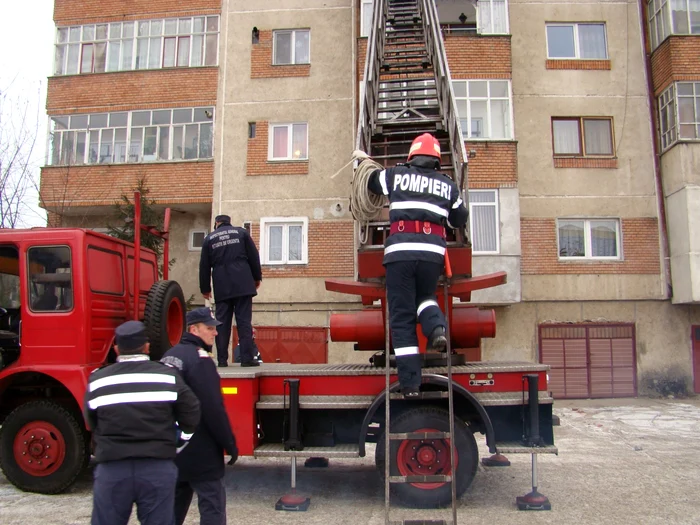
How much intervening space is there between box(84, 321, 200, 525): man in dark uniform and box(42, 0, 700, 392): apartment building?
1094 centimetres

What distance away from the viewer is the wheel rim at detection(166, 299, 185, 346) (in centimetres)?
622

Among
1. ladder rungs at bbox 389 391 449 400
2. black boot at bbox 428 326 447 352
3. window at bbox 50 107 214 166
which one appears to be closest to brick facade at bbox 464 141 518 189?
window at bbox 50 107 214 166

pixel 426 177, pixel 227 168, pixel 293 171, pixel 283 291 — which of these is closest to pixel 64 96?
pixel 227 168

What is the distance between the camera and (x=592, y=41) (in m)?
15.4

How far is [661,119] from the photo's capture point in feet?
48.2

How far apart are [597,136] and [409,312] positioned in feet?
40.4

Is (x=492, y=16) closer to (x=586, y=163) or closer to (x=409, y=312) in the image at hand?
(x=586, y=163)

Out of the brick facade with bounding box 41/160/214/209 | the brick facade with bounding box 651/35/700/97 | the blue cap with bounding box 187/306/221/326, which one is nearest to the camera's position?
the blue cap with bounding box 187/306/221/326

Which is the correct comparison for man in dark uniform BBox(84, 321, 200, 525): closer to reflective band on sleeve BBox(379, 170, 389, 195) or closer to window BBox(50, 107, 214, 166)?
reflective band on sleeve BBox(379, 170, 389, 195)

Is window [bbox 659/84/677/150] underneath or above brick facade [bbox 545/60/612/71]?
underneath

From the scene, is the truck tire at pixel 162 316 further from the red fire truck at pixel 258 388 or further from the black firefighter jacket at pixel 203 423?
the black firefighter jacket at pixel 203 423

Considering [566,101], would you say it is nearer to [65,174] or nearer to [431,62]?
[431,62]

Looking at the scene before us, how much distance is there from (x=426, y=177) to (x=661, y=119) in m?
12.3

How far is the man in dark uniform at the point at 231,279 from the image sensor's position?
6.29 meters
